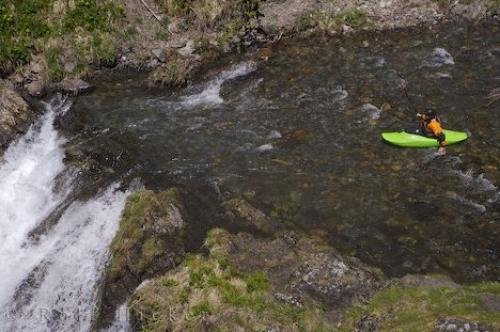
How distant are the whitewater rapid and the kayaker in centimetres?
931

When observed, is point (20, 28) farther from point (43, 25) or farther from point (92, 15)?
point (92, 15)

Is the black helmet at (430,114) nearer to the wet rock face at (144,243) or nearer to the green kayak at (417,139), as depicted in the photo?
the green kayak at (417,139)

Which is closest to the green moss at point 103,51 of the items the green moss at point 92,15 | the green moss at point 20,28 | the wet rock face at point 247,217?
the green moss at point 92,15

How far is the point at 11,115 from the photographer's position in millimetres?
19109

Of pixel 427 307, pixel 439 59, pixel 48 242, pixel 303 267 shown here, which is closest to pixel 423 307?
pixel 427 307

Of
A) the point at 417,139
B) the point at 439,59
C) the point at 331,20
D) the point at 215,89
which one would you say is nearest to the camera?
the point at 417,139

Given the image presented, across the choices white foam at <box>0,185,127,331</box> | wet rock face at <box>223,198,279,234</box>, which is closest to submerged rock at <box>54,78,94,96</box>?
white foam at <box>0,185,127,331</box>

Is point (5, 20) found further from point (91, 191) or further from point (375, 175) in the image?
point (375, 175)

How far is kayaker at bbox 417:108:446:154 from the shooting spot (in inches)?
656

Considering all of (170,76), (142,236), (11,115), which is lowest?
(142,236)

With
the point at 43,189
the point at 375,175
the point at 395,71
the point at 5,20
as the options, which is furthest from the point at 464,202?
the point at 5,20

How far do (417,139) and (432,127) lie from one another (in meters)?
0.66

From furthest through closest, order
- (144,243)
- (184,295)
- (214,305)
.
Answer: (144,243) < (184,295) < (214,305)

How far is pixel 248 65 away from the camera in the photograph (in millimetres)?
22453
